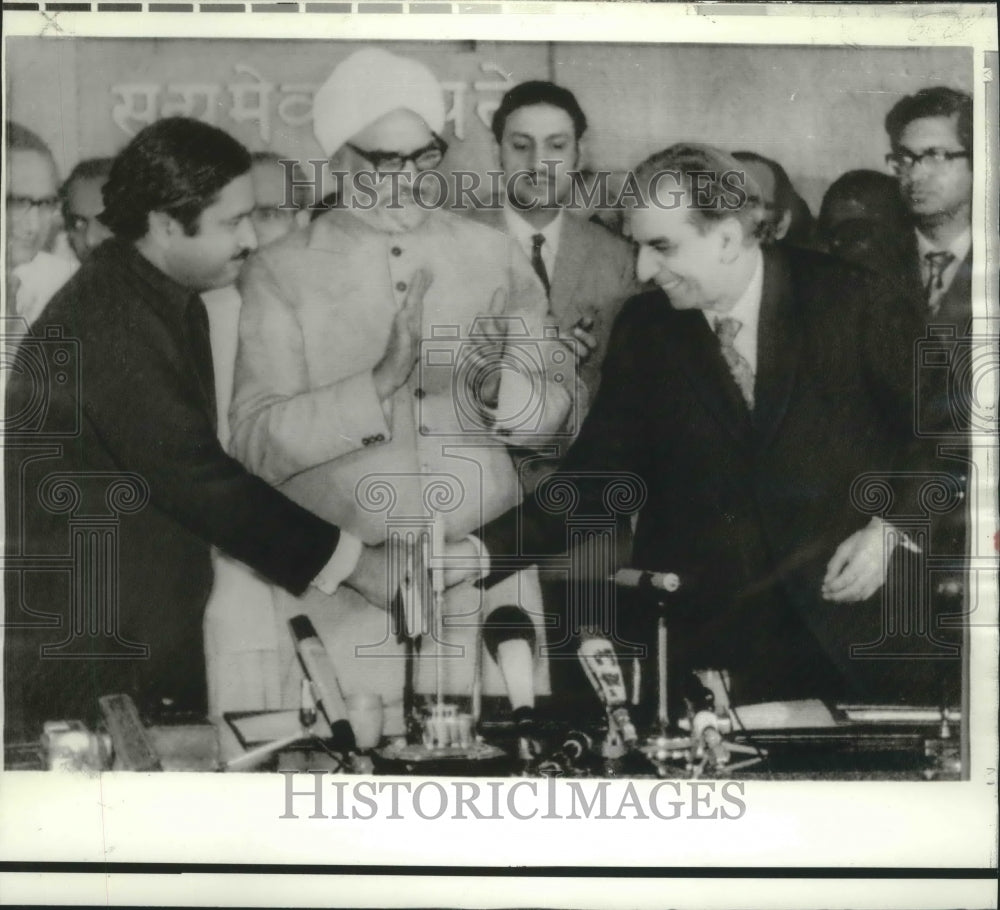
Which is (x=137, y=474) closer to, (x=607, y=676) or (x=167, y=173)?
(x=167, y=173)

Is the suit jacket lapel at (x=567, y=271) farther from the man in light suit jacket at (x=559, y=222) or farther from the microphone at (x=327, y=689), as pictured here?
the microphone at (x=327, y=689)

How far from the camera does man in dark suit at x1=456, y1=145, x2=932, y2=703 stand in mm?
2949

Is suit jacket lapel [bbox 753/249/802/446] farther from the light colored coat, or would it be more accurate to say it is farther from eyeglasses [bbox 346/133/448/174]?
eyeglasses [bbox 346/133/448/174]

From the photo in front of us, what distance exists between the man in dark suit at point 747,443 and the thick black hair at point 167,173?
1.22m

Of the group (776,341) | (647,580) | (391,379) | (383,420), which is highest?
(776,341)

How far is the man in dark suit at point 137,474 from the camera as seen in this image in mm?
2959

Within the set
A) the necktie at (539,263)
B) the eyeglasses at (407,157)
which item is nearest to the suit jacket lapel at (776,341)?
the necktie at (539,263)

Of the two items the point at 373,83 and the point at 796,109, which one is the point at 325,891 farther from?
the point at 796,109

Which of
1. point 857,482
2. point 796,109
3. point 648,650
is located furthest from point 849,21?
point 648,650

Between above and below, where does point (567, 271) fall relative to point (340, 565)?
above

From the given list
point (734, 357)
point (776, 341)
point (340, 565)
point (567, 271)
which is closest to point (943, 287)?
point (776, 341)

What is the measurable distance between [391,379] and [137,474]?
781 mm

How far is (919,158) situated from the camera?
9.80ft

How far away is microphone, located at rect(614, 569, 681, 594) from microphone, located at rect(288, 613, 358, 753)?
86cm
